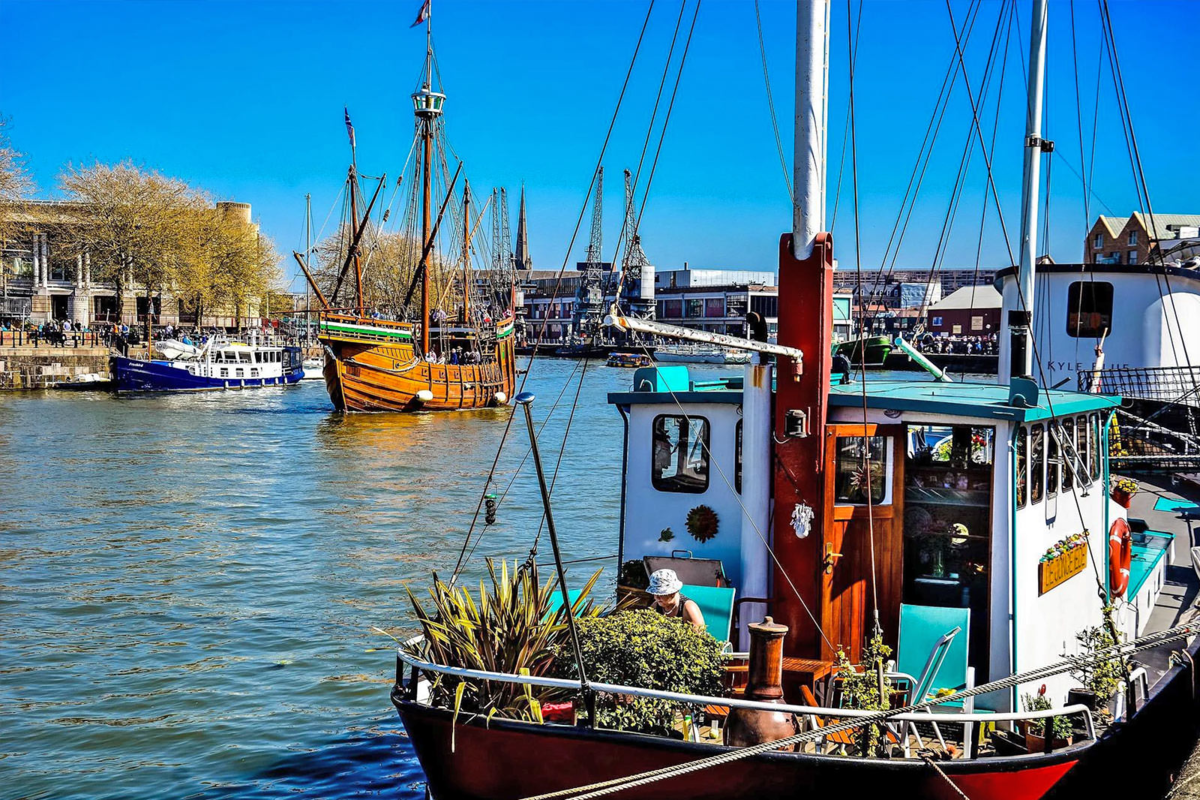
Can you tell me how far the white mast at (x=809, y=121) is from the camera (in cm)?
852

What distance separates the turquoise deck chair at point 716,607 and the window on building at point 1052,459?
300 centimetres

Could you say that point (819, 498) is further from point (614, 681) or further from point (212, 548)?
point (212, 548)

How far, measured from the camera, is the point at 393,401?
5300cm

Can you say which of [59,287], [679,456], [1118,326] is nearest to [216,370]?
[59,287]

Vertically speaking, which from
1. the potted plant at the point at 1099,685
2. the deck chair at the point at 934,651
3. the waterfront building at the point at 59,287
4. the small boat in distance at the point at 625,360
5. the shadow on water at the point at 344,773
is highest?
the waterfront building at the point at 59,287

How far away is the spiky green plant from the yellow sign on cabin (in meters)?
3.95

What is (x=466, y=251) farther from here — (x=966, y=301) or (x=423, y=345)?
(x=966, y=301)

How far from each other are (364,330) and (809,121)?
144ft

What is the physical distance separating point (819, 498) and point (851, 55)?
12.9 ft

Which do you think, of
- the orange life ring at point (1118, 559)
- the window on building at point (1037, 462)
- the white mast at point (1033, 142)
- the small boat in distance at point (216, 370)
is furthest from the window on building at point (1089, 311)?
the small boat in distance at point (216, 370)

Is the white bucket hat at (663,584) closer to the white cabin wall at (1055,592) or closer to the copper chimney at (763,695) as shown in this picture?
the copper chimney at (763,695)

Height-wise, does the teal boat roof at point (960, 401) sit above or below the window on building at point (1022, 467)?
above

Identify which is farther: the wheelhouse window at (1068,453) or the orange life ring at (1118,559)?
the orange life ring at (1118,559)

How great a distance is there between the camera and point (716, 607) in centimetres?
900
